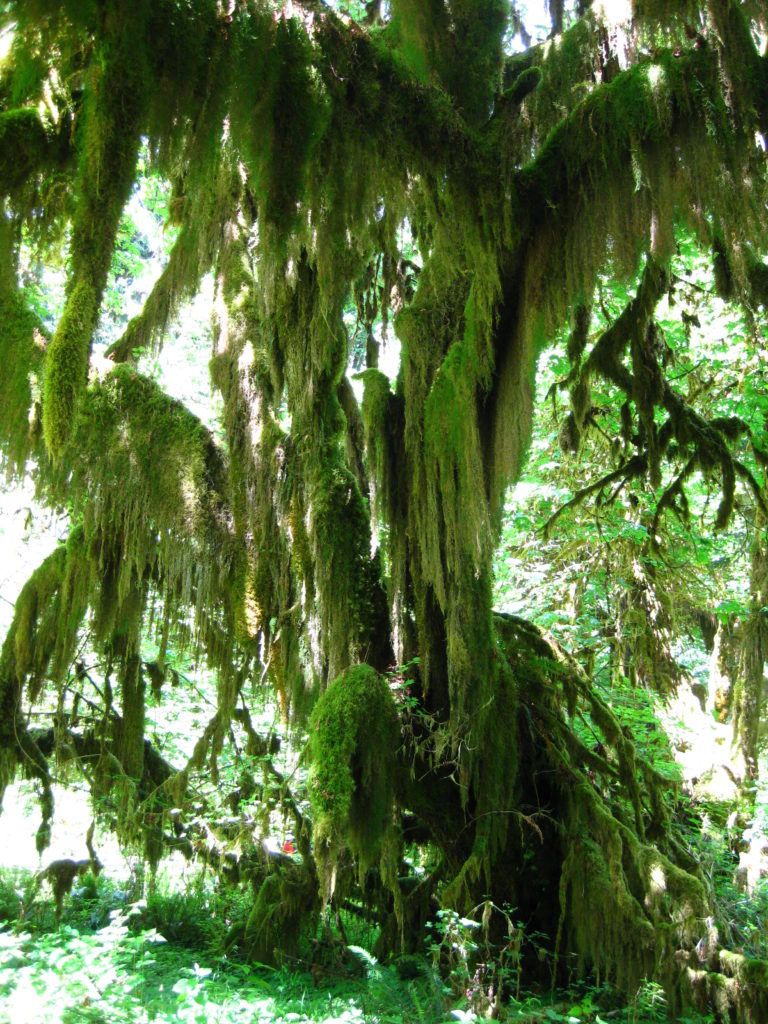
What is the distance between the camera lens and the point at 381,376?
5.72m

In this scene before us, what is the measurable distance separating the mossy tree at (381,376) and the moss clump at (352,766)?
17 mm

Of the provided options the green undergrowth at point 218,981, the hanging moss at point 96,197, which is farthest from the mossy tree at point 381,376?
the green undergrowth at point 218,981

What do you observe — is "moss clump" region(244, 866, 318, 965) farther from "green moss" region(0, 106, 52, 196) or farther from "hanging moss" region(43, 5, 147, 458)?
"green moss" region(0, 106, 52, 196)

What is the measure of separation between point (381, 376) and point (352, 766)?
8.31 ft

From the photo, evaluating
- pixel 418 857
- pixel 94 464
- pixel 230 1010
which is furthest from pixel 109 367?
pixel 418 857

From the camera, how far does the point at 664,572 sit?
927 cm

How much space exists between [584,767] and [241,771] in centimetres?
338

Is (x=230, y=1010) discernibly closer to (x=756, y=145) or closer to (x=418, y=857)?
(x=418, y=857)

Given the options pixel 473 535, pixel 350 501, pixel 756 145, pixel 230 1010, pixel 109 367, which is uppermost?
pixel 756 145

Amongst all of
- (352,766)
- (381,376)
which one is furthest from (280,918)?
(381,376)

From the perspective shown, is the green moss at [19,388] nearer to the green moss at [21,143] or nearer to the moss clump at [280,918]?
the green moss at [21,143]

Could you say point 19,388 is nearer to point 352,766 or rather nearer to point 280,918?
point 352,766

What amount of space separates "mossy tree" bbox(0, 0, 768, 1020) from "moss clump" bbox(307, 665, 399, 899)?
2 centimetres

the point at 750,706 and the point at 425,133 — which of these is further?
the point at 750,706
